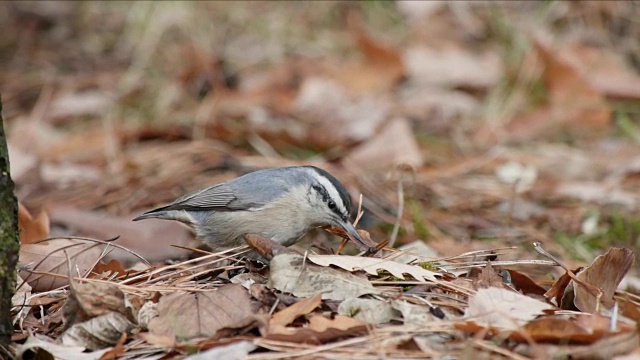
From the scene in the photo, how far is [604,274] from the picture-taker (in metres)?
3.19

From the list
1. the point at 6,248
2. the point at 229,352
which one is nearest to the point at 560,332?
the point at 229,352

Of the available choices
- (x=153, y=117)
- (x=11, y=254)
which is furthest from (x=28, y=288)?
(x=153, y=117)

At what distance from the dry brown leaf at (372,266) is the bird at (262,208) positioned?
898 millimetres

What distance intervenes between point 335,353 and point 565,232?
2.94 meters

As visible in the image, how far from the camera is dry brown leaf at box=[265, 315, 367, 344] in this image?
2.66m

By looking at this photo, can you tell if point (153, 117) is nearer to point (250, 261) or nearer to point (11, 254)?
point (250, 261)

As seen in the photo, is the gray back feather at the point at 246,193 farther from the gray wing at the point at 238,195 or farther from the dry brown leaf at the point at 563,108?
the dry brown leaf at the point at 563,108

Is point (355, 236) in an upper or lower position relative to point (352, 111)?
upper

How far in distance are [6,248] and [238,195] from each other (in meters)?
1.56

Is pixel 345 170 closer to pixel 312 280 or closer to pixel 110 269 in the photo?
pixel 110 269

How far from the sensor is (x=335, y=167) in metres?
5.95

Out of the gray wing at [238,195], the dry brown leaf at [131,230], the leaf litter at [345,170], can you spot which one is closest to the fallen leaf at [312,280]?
the leaf litter at [345,170]

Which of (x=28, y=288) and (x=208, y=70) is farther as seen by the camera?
(x=208, y=70)

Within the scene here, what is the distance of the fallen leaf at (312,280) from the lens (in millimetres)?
2955
